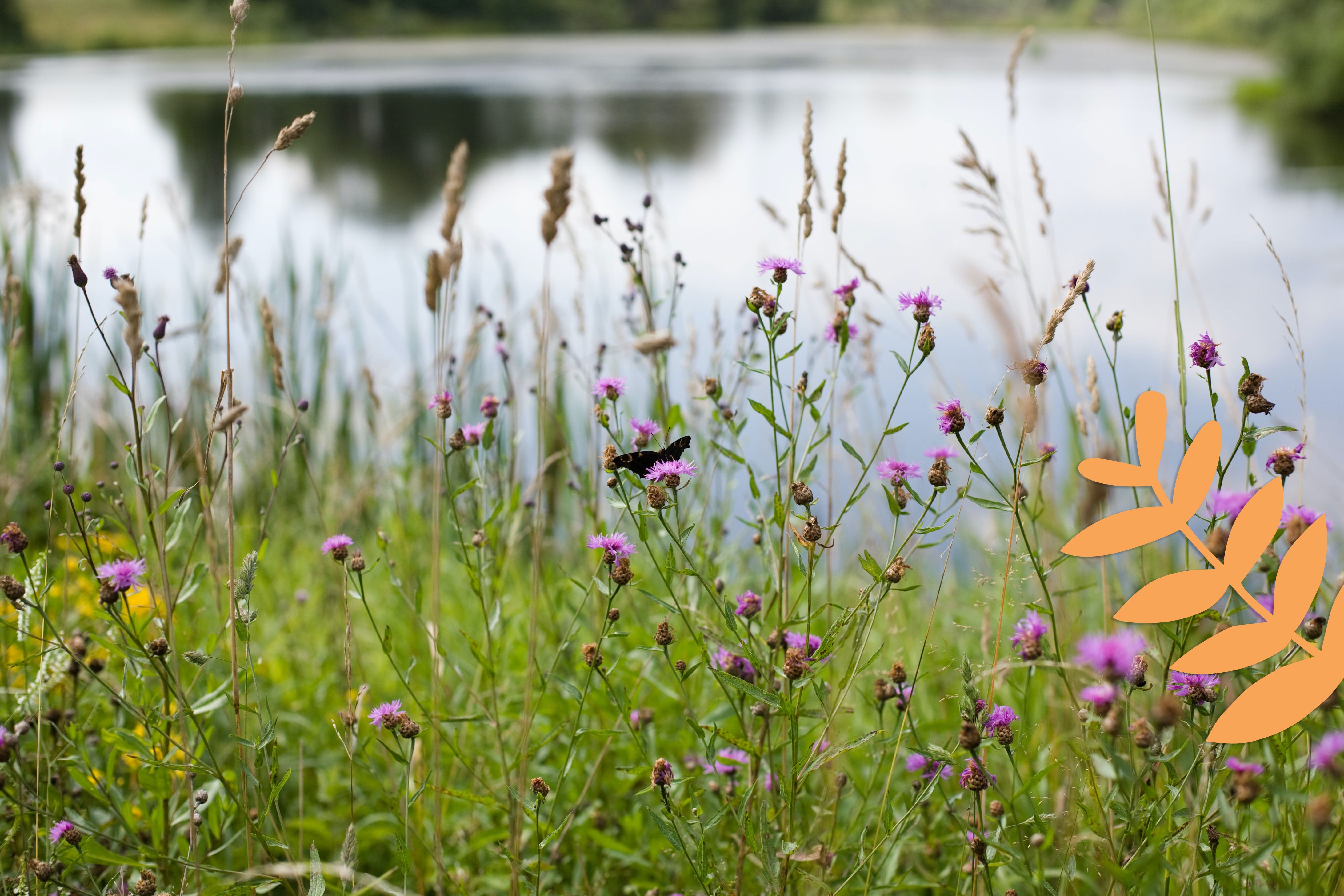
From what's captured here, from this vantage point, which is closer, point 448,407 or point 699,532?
point 448,407

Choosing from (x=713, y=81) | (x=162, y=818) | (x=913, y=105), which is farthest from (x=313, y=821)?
(x=713, y=81)

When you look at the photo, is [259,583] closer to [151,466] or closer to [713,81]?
[151,466]

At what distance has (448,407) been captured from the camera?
1229mm

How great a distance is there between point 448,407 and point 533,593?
31 centimetres

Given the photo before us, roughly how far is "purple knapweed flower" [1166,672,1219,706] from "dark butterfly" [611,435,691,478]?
64 centimetres

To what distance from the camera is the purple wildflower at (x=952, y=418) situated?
3.79 feet

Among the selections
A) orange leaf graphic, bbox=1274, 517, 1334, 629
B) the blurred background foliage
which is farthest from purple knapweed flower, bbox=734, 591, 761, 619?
the blurred background foliage

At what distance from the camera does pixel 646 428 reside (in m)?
1.27

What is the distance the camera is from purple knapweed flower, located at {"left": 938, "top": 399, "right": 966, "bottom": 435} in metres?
1.16

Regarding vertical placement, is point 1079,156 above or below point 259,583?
above

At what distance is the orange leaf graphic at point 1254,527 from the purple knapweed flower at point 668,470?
25.1 inches

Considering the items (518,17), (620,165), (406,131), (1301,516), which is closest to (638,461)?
(1301,516)

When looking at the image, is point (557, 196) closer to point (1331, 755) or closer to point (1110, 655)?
point (1110, 655)

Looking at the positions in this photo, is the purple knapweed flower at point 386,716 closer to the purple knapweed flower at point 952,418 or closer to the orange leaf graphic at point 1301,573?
the purple knapweed flower at point 952,418
